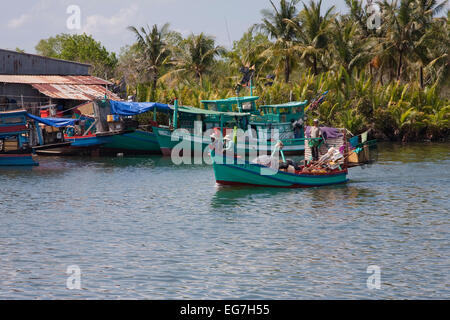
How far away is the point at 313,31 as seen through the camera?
59531 mm

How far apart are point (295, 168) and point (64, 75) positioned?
31589 millimetres

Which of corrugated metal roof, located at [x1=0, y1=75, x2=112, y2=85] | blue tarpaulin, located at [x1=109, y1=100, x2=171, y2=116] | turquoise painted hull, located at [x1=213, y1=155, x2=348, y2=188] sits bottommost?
turquoise painted hull, located at [x1=213, y1=155, x2=348, y2=188]

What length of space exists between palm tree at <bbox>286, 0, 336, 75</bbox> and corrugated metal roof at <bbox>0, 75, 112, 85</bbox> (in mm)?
18942

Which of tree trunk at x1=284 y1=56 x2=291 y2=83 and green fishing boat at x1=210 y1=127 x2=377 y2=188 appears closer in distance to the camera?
green fishing boat at x1=210 y1=127 x2=377 y2=188

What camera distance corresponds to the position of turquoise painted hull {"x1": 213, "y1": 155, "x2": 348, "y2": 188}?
2873 cm

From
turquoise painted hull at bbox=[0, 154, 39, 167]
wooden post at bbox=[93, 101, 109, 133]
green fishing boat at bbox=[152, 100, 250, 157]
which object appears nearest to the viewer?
turquoise painted hull at bbox=[0, 154, 39, 167]

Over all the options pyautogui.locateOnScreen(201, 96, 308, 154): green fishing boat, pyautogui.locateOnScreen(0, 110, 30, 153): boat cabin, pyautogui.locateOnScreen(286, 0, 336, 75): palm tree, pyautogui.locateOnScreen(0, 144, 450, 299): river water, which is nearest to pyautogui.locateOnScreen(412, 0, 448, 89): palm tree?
pyautogui.locateOnScreen(286, 0, 336, 75): palm tree

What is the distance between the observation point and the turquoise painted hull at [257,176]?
28734 millimetres

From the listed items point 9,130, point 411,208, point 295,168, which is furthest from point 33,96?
point 411,208

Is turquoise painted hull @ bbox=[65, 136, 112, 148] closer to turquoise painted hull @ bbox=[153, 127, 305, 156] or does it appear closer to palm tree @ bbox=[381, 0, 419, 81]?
→ turquoise painted hull @ bbox=[153, 127, 305, 156]

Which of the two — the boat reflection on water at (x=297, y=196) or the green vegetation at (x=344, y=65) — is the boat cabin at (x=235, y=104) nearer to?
the green vegetation at (x=344, y=65)

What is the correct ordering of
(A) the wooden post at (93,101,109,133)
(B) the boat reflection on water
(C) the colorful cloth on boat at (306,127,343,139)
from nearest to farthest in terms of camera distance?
(B) the boat reflection on water < (C) the colorful cloth on boat at (306,127,343,139) < (A) the wooden post at (93,101,109,133)

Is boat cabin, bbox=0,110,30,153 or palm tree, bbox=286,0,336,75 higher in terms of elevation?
palm tree, bbox=286,0,336,75
